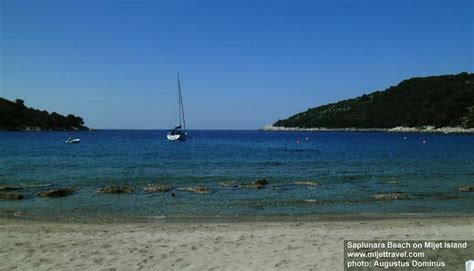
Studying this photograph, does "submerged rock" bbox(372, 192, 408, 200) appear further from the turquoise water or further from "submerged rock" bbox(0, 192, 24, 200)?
"submerged rock" bbox(0, 192, 24, 200)

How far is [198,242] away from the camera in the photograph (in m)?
12.6

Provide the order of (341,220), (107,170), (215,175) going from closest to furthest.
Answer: (341,220)
(215,175)
(107,170)

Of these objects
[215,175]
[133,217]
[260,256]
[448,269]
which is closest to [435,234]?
[448,269]

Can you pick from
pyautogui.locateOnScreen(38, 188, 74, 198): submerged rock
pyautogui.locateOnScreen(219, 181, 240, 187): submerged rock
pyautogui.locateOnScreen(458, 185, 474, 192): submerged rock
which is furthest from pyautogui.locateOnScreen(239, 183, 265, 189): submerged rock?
pyautogui.locateOnScreen(458, 185, 474, 192): submerged rock

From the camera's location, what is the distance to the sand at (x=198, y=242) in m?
10.2

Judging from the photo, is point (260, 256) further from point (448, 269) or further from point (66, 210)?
point (66, 210)

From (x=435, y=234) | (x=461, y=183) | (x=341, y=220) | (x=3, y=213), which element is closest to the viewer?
(x=435, y=234)

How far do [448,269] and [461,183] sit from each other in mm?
23030

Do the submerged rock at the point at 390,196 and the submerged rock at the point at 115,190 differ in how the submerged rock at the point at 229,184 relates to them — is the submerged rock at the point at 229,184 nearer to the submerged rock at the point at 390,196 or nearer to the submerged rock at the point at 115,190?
the submerged rock at the point at 115,190

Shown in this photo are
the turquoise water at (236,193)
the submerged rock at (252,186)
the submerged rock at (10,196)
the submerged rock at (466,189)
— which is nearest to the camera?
the turquoise water at (236,193)

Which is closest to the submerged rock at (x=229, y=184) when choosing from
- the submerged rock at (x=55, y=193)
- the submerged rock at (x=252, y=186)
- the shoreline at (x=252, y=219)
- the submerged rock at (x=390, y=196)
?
the submerged rock at (x=252, y=186)

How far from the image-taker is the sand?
10.2m

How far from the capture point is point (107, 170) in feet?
132

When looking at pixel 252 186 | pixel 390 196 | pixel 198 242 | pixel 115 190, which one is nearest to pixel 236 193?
pixel 252 186
